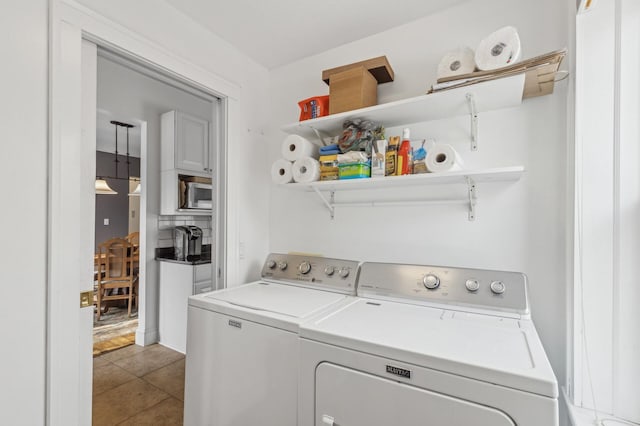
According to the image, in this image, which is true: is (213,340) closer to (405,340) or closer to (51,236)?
(51,236)

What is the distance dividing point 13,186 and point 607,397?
2261 mm

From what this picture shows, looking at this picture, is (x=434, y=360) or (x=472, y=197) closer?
(x=434, y=360)

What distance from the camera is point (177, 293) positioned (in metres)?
2.97

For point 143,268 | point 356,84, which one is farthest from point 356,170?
point 143,268

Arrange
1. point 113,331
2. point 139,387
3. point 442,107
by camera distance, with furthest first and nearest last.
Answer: point 113,331 → point 139,387 → point 442,107

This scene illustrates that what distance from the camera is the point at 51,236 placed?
1240mm

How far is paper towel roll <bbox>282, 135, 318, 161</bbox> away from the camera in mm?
1801

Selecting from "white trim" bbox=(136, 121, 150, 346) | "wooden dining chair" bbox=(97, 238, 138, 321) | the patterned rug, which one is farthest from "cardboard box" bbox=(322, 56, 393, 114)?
"wooden dining chair" bbox=(97, 238, 138, 321)

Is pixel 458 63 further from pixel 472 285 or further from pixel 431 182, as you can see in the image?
pixel 472 285

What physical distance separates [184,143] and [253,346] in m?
2.57

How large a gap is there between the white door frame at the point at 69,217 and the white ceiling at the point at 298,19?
0.56 metres

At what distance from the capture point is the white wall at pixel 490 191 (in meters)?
1.43

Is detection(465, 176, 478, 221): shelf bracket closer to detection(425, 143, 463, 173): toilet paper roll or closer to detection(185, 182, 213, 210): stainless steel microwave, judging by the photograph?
detection(425, 143, 463, 173): toilet paper roll

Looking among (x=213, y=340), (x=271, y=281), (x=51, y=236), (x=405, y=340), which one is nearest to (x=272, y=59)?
(x=271, y=281)
